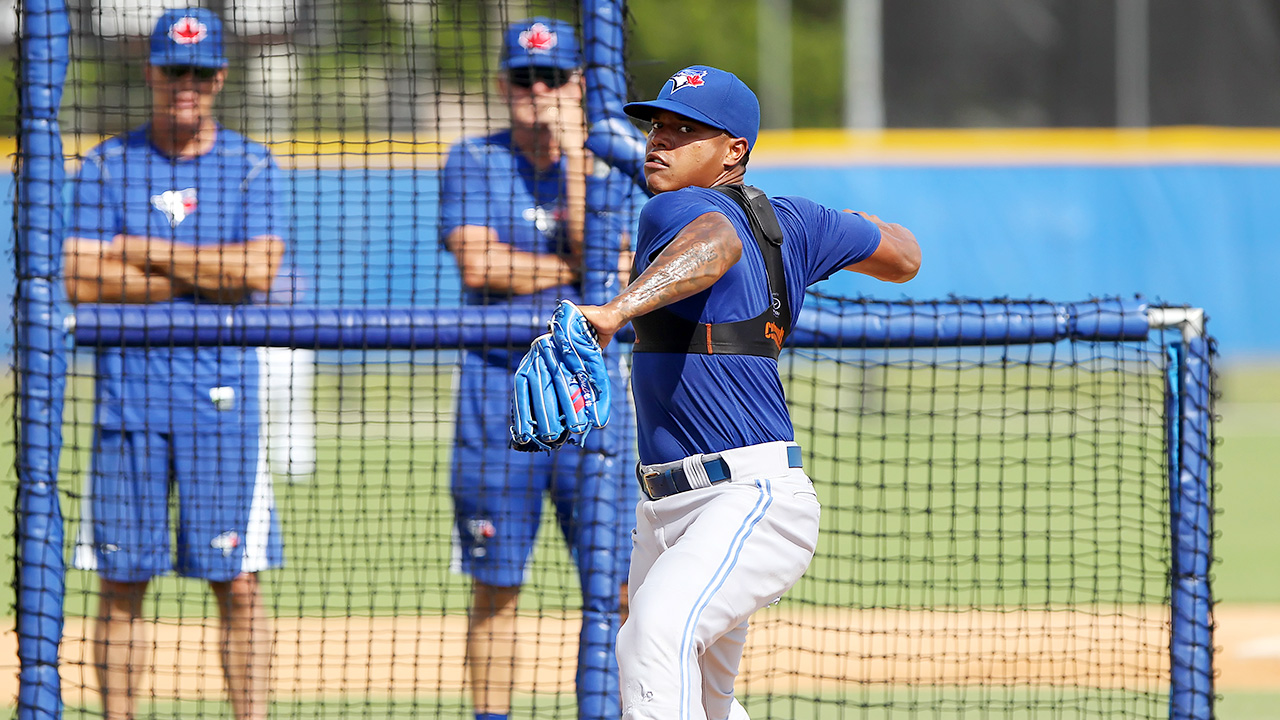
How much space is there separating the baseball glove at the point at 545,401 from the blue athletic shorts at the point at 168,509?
77.1 inches

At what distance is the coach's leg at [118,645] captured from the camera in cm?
431

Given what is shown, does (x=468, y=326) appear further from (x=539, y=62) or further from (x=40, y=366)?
(x=40, y=366)

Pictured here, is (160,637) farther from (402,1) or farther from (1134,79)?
(1134,79)

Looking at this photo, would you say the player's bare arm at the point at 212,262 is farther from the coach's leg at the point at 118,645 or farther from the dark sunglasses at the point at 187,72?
the coach's leg at the point at 118,645

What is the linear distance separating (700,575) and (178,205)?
260 centimetres

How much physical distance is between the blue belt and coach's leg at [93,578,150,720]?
81.8 inches

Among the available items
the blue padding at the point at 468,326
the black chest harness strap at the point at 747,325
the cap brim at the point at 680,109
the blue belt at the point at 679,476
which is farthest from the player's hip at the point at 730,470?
the blue padding at the point at 468,326

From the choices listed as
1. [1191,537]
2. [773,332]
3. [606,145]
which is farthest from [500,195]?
[1191,537]

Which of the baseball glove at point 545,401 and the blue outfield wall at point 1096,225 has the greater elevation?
the blue outfield wall at point 1096,225

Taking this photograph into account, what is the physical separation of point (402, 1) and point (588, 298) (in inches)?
45.9

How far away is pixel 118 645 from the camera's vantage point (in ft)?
14.0

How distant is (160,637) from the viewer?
6.27m

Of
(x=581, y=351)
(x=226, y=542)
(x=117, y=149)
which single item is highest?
(x=117, y=149)

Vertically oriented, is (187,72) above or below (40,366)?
above
